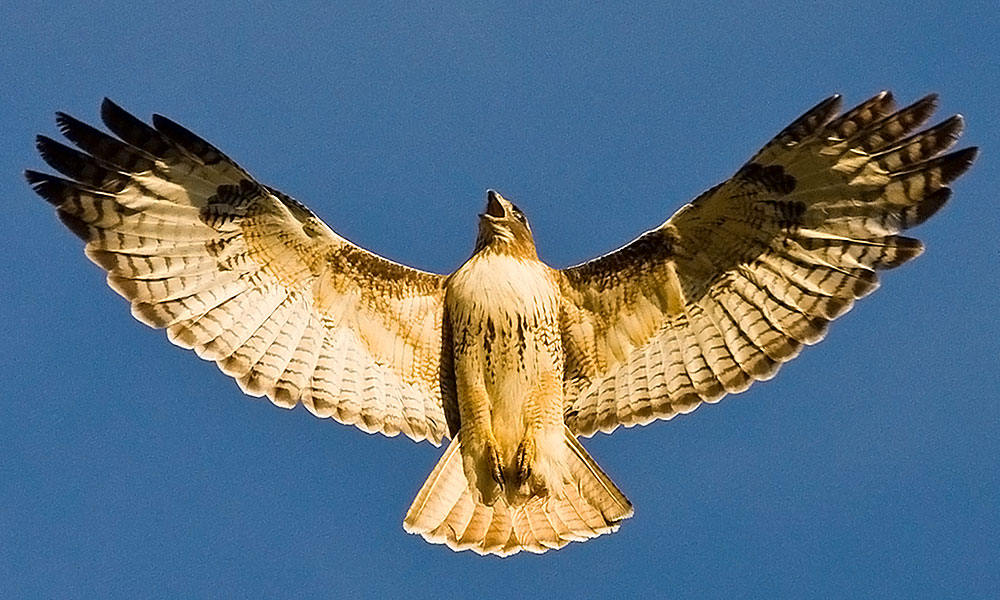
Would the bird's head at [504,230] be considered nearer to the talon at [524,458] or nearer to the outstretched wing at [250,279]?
the outstretched wing at [250,279]

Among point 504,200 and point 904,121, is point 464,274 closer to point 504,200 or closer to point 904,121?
point 504,200

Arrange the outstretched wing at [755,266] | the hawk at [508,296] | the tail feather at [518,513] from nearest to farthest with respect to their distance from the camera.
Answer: the outstretched wing at [755,266] < the hawk at [508,296] < the tail feather at [518,513]

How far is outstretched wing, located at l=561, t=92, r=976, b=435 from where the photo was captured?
34.0 ft

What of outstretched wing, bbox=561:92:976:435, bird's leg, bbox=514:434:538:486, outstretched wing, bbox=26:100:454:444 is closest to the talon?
bird's leg, bbox=514:434:538:486

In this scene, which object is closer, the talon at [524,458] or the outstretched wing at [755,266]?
the outstretched wing at [755,266]

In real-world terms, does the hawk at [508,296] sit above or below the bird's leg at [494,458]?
above

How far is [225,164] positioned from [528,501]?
2.88 m

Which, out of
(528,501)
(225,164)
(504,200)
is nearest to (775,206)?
(504,200)

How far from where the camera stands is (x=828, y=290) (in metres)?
10.7

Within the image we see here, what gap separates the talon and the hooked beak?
1480mm

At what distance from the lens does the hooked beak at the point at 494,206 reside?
11047 millimetres

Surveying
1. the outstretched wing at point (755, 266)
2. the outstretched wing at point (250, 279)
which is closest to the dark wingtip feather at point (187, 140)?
the outstretched wing at point (250, 279)

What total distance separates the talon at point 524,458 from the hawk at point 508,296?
1 centimetres

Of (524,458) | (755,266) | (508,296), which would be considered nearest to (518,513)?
(524,458)
